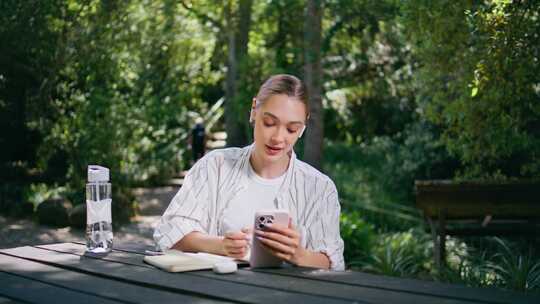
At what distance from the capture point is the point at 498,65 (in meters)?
7.14

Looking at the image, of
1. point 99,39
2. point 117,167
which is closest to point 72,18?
point 99,39

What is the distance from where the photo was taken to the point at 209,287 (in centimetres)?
248

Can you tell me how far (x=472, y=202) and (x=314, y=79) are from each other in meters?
4.07

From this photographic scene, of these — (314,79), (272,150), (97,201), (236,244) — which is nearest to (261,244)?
(236,244)

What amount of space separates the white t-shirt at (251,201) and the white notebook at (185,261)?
11.5 inches

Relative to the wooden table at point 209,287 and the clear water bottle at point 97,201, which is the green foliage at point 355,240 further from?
the wooden table at point 209,287

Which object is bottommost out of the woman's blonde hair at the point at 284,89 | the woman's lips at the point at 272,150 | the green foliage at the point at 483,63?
the woman's lips at the point at 272,150

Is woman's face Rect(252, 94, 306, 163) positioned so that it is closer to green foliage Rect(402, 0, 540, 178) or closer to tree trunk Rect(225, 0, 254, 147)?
green foliage Rect(402, 0, 540, 178)

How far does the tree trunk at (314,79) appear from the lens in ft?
36.2

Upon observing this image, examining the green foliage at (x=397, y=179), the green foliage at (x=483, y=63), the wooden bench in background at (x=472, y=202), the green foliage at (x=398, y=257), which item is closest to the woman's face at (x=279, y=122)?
the green foliage at (x=483, y=63)

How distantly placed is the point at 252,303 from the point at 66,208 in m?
10.1

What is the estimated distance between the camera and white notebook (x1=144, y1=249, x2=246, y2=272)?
277 cm

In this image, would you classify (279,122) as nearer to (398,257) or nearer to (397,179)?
(398,257)

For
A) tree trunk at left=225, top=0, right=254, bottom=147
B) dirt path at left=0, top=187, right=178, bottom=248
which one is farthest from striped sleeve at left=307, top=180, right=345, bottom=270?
tree trunk at left=225, top=0, right=254, bottom=147
